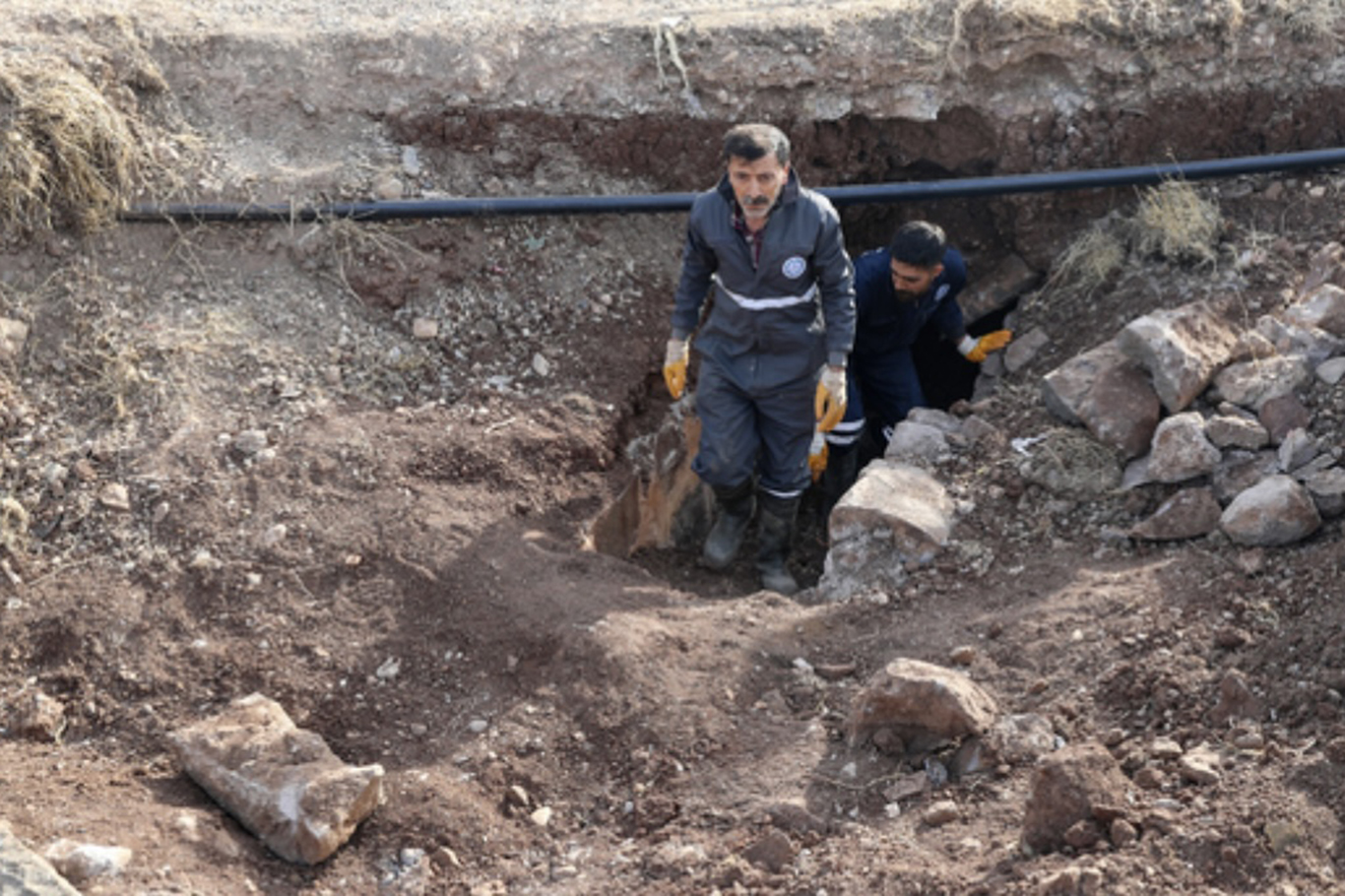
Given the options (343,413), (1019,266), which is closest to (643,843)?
(343,413)

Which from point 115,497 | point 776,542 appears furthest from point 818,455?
point 115,497

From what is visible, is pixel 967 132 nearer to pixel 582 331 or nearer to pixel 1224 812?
pixel 582 331

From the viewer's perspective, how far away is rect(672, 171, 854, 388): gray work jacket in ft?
16.6

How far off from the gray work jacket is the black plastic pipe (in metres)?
0.92

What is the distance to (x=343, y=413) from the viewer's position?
550cm

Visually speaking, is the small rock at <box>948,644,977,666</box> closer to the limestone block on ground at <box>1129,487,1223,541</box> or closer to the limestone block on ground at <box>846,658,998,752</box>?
the limestone block on ground at <box>846,658,998,752</box>

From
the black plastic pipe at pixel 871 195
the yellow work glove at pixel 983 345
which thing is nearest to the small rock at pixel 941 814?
the yellow work glove at pixel 983 345

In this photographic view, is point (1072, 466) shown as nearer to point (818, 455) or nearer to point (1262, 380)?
point (1262, 380)

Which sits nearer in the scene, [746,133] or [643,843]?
[643,843]

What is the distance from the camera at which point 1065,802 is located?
3555 mm

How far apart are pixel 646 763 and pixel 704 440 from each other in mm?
1691

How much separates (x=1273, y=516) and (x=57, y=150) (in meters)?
4.52

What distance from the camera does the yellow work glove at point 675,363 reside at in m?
5.29

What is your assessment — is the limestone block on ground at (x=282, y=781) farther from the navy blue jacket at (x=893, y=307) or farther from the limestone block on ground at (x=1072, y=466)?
the navy blue jacket at (x=893, y=307)
